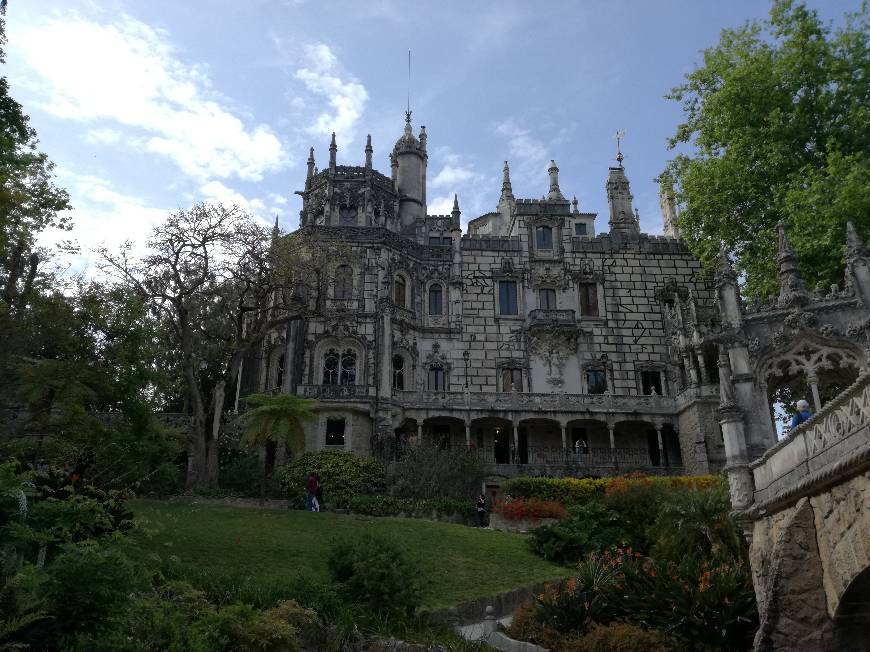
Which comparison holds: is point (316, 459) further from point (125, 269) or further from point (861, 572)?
point (861, 572)

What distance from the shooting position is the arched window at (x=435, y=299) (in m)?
40.8

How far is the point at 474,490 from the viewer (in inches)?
1177

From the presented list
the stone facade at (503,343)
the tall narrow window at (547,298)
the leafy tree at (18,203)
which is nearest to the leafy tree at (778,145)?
the stone facade at (503,343)

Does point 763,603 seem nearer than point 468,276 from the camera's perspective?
Yes

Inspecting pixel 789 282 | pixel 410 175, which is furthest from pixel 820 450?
pixel 410 175

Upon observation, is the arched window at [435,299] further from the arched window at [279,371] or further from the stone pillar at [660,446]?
the stone pillar at [660,446]

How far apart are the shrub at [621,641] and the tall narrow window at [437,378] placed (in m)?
26.1

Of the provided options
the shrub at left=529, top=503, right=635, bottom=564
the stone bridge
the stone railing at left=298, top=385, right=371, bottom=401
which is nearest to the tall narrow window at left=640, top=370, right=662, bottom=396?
the stone railing at left=298, top=385, right=371, bottom=401

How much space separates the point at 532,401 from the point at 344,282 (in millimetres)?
12331

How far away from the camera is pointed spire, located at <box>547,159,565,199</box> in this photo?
185ft

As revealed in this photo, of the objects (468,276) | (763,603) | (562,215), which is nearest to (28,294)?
(763,603)

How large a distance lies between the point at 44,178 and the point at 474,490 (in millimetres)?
20770

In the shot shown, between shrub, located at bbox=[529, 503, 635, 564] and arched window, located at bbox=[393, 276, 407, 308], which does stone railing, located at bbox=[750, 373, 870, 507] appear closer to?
shrub, located at bbox=[529, 503, 635, 564]

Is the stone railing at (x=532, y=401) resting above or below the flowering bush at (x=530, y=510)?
above
